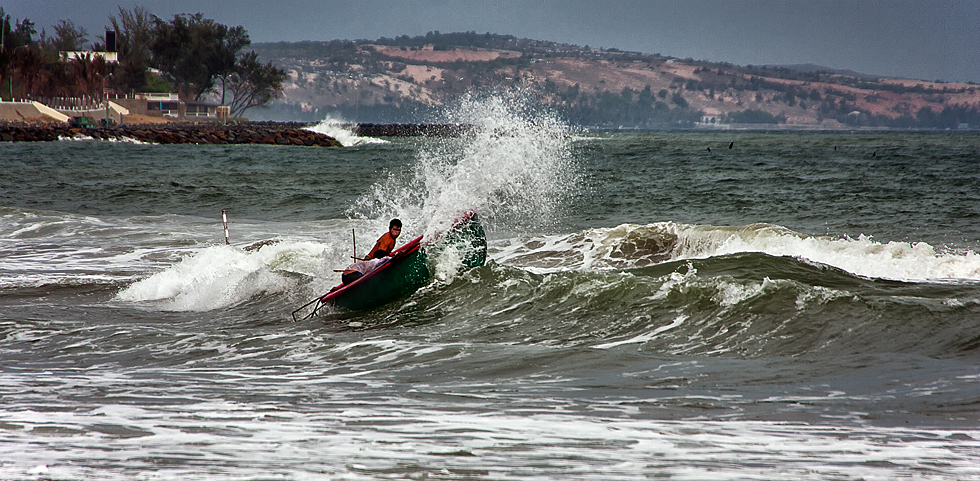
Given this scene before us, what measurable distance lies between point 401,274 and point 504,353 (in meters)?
3.29

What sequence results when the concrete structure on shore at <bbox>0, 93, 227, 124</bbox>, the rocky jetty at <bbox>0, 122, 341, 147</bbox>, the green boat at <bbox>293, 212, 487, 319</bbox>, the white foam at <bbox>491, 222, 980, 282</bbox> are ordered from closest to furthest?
1. the green boat at <bbox>293, 212, 487, 319</bbox>
2. the white foam at <bbox>491, 222, 980, 282</bbox>
3. the rocky jetty at <bbox>0, 122, 341, 147</bbox>
4. the concrete structure on shore at <bbox>0, 93, 227, 124</bbox>

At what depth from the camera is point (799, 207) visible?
2514 cm

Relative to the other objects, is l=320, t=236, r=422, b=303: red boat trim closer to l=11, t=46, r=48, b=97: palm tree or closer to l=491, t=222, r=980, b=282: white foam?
l=491, t=222, r=980, b=282: white foam

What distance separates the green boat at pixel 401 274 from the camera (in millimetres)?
11250

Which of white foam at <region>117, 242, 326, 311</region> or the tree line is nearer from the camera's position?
white foam at <region>117, 242, 326, 311</region>

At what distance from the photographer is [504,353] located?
8750mm

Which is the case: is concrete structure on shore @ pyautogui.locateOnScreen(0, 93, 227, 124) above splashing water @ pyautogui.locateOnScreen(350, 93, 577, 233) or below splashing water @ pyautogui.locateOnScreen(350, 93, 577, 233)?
below

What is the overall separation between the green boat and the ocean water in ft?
0.68

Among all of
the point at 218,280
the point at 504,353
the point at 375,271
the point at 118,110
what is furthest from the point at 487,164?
the point at 118,110

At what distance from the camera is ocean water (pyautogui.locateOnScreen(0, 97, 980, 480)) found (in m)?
5.47

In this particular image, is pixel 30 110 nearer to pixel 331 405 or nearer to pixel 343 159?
pixel 343 159

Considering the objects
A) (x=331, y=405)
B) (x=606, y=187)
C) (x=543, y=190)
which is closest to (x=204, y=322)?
(x=331, y=405)

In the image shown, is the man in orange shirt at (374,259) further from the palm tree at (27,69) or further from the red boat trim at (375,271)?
the palm tree at (27,69)

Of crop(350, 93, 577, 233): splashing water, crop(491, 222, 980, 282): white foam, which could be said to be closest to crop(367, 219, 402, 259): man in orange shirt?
crop(350, 93, 577, 233): splashing water
